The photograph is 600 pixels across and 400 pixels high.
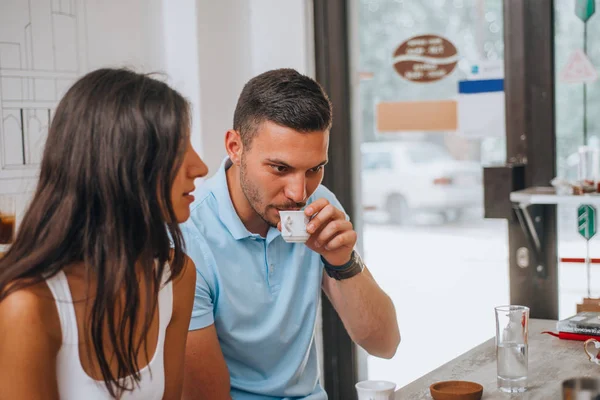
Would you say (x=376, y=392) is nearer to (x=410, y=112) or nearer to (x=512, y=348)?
(x=512, y=348)

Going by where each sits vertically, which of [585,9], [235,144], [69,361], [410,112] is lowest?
[69,361]

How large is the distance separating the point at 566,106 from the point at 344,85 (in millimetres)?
955

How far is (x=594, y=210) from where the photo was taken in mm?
2852

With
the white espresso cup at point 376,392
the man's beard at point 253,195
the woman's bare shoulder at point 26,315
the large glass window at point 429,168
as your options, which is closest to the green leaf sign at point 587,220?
the large glass window at point 429,168

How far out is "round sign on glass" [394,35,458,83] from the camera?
308 cm

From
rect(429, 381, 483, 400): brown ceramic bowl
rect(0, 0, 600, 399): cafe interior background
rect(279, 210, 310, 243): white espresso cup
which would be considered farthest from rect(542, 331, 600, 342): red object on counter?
rect(0, 0, 600, 399): cafe interior background

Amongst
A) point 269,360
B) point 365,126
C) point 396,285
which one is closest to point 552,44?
point 365,126

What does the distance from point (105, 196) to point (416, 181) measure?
6.68ft

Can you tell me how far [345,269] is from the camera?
2053 mm

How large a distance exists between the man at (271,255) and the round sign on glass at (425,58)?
3.96 ft

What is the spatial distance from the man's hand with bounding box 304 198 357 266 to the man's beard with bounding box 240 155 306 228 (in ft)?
0.38

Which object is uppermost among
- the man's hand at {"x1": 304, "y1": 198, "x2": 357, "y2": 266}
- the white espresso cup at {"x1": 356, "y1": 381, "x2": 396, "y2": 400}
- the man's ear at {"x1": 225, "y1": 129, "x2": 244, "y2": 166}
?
the man's ear at {"x1": 225, "y1": 129, "x2": 244, "y2": 166}

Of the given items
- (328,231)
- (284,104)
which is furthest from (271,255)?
(284,104)

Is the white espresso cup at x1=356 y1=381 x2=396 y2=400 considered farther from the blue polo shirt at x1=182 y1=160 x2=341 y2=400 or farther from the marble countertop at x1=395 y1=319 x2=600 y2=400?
the blue polo shirt at x1=182 y1=160 x2=341 y2=400
